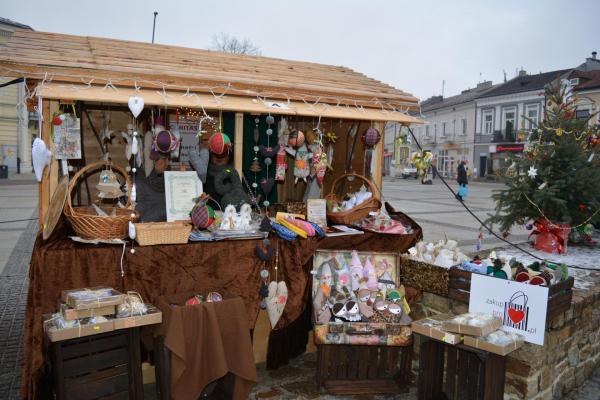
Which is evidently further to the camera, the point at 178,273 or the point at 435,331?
the point at 178,273

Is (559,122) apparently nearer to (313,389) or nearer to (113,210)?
(313,389)

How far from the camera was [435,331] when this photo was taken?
2975mm

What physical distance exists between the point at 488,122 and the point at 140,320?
38.1 m

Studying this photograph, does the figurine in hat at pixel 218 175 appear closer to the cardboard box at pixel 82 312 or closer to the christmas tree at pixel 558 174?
the cardboard box at pixel 82 312

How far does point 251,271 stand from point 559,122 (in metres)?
4.41

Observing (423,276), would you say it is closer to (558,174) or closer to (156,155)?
(156,155)

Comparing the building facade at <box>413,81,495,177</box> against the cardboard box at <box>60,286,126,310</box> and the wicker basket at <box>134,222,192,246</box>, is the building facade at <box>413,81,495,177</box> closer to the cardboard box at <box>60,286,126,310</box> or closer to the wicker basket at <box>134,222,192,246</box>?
the wicker basket at <box>134,222,192,246</box>

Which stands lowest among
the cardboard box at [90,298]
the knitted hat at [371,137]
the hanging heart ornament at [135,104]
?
the cardboard box at [90,298]

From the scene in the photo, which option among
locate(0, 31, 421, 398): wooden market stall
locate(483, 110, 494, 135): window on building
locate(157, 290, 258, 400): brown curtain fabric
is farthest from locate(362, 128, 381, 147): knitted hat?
locate(483, 110, 494, 135): window on building

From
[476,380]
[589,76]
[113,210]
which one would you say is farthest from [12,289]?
[589,76]

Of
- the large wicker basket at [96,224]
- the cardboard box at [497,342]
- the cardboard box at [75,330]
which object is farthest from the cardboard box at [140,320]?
the cardboard box at [497,342]

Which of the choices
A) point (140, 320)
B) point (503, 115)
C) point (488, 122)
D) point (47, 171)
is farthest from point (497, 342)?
point (488, 122)

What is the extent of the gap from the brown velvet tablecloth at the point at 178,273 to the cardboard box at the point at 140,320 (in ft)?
1.36

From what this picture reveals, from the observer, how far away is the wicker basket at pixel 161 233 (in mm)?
3249
